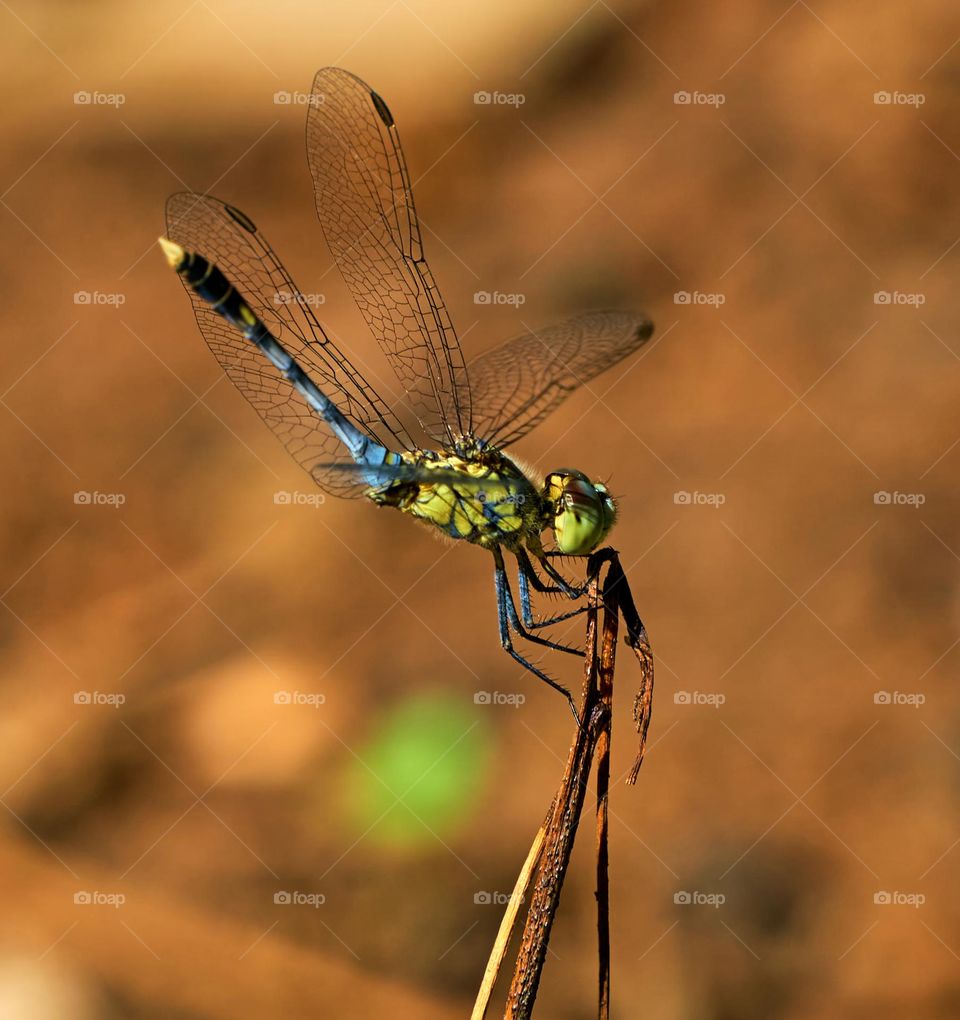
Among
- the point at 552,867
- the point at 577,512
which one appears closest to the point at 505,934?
the point at 552,867

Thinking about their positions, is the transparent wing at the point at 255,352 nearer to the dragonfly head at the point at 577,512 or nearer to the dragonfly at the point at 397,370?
the dragonfly at the point at 397,370

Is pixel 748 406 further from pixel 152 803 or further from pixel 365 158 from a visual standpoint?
pixel 152 803

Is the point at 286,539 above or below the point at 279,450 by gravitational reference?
below

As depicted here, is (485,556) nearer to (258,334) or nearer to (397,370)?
(397,370)

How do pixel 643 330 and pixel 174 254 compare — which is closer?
pixel 174 254

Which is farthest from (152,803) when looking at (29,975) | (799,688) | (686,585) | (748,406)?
(748,406)
